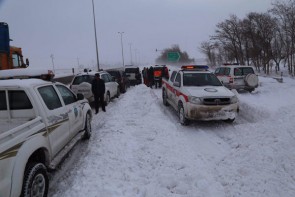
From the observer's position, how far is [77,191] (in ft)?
15.6

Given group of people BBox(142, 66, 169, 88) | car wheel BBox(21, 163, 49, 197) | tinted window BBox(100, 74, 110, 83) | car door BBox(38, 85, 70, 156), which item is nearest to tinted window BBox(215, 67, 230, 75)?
group of people BBox(142, 66, 169, 88)

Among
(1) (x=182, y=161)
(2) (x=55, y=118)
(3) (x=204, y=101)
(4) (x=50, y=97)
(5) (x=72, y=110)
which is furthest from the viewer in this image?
(3) (x=204, y=101)

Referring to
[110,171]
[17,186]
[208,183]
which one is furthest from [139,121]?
A: [17,186]

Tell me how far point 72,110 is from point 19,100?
5.20 ft

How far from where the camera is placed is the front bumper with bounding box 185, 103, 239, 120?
9250mm

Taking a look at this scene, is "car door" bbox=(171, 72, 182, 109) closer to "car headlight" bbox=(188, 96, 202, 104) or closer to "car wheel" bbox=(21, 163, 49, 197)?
"car headlight" bbox=(188, 96, 202, 104)

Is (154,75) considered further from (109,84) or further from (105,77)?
(109,84)

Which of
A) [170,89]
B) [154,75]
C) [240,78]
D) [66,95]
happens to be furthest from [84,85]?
[154,75]

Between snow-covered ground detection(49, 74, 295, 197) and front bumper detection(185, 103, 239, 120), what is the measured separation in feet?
1.10

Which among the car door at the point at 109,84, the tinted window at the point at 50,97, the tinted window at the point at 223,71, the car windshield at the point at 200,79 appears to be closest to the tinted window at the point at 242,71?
the tinted window at the point at 223,71

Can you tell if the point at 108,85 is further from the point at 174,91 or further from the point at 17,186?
the point at 17,186

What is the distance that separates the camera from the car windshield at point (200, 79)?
10.9 metres

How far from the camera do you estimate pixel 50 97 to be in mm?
5891

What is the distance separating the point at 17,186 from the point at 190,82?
802 centimetres
